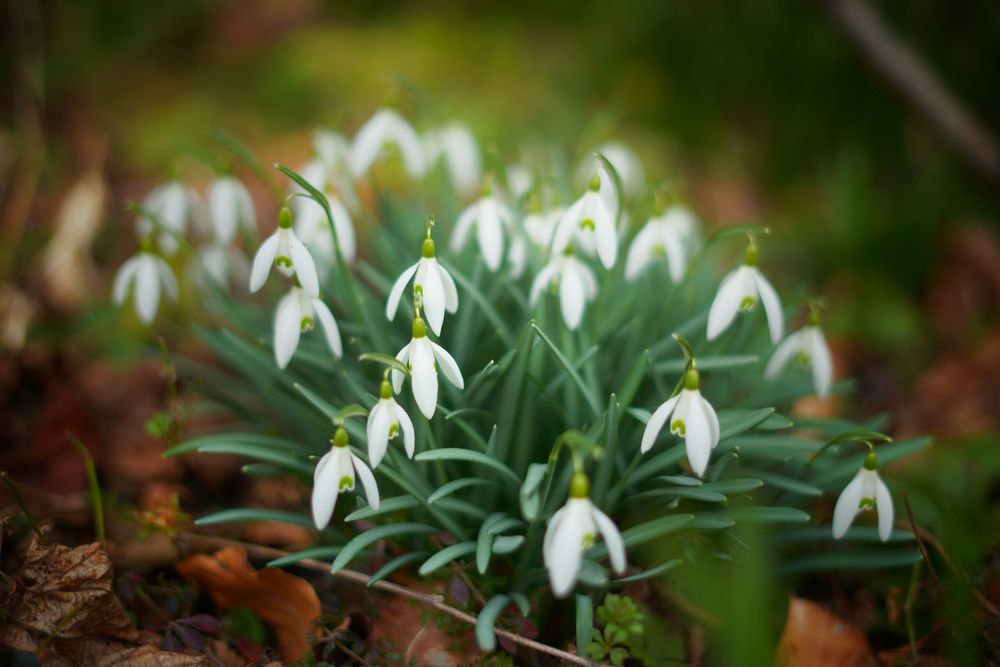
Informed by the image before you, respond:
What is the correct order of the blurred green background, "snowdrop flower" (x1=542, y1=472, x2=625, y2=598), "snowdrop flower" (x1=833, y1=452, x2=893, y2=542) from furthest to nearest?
the blurred green background < "snowdrop flower" (x1=833, y1=452, x2=893, y2=542) < "snowdrop flower" (x1=542, y1=472, x2=625, y2=598)

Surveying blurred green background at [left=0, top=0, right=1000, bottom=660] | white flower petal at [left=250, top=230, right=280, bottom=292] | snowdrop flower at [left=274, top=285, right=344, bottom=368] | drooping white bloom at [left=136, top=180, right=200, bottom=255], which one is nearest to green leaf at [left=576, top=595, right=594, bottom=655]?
snowdrop flower at [left=274, top=285, right=344, bottom=368]

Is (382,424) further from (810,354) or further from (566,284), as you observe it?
(810,354)

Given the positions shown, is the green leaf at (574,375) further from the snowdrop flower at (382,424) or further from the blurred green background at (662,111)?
the blurred green background at (662,111)

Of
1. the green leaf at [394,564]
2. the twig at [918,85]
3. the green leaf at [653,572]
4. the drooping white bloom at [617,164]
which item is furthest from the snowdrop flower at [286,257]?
the twig at [918,85]

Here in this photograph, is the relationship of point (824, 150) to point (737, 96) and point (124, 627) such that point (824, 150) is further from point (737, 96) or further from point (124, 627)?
point (124, 627)

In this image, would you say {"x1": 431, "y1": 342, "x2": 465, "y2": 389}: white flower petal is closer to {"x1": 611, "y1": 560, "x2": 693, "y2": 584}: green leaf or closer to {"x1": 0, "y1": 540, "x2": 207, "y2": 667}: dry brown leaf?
{"x1": 611, "y1": 560, "x2": 693, "y2": 584}: green leaf

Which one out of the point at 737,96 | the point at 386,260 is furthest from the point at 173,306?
the point at 737,96

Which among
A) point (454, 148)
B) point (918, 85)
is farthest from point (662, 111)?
point (454, 148)
